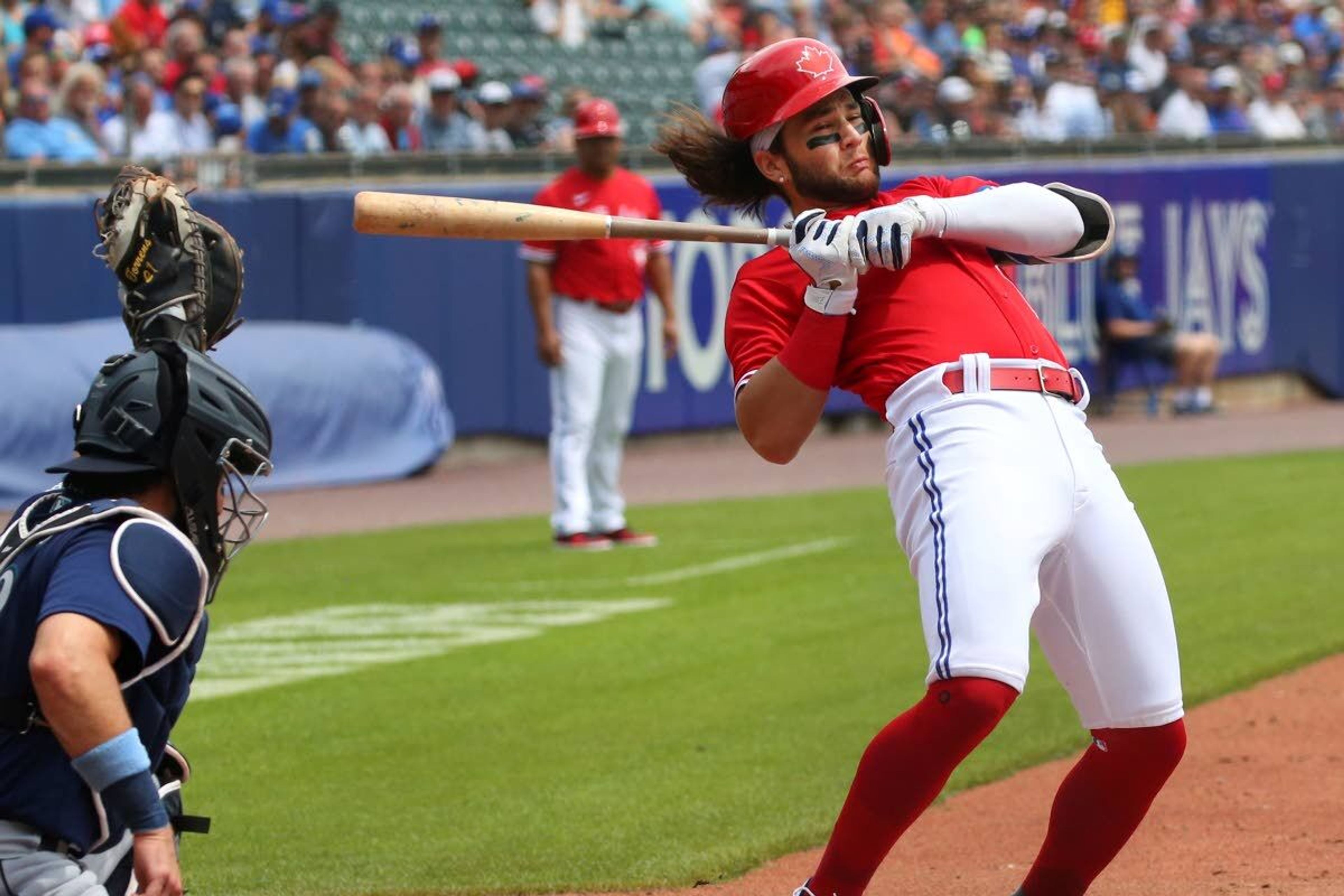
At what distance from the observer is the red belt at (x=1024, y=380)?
153 inches

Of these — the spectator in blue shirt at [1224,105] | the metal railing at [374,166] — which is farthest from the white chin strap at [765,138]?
the spectator in blue shirt at [1224,105]

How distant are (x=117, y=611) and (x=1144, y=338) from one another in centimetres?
1643

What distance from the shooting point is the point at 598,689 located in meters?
7.57

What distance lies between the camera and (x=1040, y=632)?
402 centimetres

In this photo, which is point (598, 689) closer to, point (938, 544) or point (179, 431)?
point (938, 544)

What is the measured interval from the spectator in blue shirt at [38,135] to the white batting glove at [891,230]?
1026cm

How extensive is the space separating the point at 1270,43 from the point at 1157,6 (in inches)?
57.5

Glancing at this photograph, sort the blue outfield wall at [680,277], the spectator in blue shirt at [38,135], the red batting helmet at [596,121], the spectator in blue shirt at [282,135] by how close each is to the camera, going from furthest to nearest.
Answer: the spectator in blue shirt at [282,135] → the spectator in blue shirt at [38,135] → the blue outfield wall at [680,277] → the red batting helmet at [596,121]

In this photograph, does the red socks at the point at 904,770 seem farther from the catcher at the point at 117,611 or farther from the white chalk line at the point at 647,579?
the white chalk line at the point at 647,579

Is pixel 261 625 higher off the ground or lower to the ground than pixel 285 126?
lower

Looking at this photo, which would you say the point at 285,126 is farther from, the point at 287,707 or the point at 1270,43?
the point at 1270,43

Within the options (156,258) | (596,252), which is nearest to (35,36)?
(596,252)

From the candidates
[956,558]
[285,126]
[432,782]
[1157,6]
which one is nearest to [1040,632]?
[956,558]

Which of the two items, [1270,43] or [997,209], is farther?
[1270,43]
